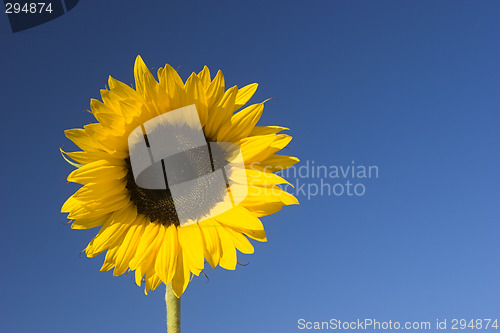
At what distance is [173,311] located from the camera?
2.55m

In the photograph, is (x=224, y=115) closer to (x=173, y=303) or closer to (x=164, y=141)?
(x=164, y=141)

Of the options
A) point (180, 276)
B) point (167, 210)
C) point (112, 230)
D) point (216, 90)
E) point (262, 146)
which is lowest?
point (180, 276)

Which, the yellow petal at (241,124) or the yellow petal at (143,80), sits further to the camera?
the yellow petal at (241,124)

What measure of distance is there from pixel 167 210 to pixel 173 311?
89 centimetres

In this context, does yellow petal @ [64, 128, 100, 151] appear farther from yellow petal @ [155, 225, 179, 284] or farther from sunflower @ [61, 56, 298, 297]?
yellow petal @ [155, 225, 179, 284]

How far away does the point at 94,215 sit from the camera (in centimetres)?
308

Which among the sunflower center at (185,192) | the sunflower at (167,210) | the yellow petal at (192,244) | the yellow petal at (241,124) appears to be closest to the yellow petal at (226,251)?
the sunflower at (167,210)

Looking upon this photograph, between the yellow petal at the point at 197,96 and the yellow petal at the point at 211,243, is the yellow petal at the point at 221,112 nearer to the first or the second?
the yellow petal at the point at 197,96

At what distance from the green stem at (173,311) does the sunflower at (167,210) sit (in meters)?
0.10

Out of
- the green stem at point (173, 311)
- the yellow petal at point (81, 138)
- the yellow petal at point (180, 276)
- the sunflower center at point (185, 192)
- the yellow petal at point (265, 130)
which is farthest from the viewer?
the sunflower center at point (185, 192)

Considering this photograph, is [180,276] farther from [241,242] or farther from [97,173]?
[97,173]

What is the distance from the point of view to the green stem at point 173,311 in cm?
248

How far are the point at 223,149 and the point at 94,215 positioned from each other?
961mm

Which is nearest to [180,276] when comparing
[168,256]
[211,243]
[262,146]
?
[168,256]
